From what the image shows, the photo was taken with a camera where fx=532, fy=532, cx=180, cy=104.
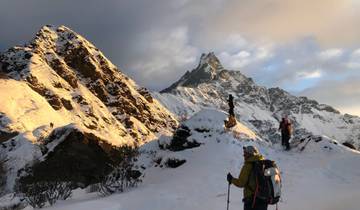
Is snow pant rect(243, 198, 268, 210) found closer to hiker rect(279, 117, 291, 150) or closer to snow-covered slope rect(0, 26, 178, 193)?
hiker rect(279, 117, 291, 150)

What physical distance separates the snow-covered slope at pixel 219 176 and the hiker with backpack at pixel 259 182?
15.6 ft

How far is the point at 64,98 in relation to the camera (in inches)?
4296

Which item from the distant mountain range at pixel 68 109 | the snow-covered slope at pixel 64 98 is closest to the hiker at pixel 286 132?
the distant mountain range at pixel 68 109

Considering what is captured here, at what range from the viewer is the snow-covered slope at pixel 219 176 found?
16.1m

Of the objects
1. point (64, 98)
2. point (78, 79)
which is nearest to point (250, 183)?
point (64, 98)

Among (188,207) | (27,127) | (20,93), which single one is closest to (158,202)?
(188,207)

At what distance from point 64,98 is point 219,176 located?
302 feet

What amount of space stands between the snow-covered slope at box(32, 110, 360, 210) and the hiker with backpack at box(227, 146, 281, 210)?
4741mm

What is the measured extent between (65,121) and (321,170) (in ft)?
257

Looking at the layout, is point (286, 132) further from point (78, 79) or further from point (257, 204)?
point (78, 79)

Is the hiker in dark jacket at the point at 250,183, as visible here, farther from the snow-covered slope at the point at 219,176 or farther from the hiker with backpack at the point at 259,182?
the snow-covered slope at the point at 219,176

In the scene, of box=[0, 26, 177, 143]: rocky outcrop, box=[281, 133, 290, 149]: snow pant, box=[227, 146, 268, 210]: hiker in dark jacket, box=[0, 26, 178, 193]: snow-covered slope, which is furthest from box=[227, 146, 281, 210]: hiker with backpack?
box=[0, 26, 177, 143]: rocky outcrop

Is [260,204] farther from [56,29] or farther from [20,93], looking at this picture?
[56,29]

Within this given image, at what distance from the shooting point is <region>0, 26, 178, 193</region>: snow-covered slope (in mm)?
74294
